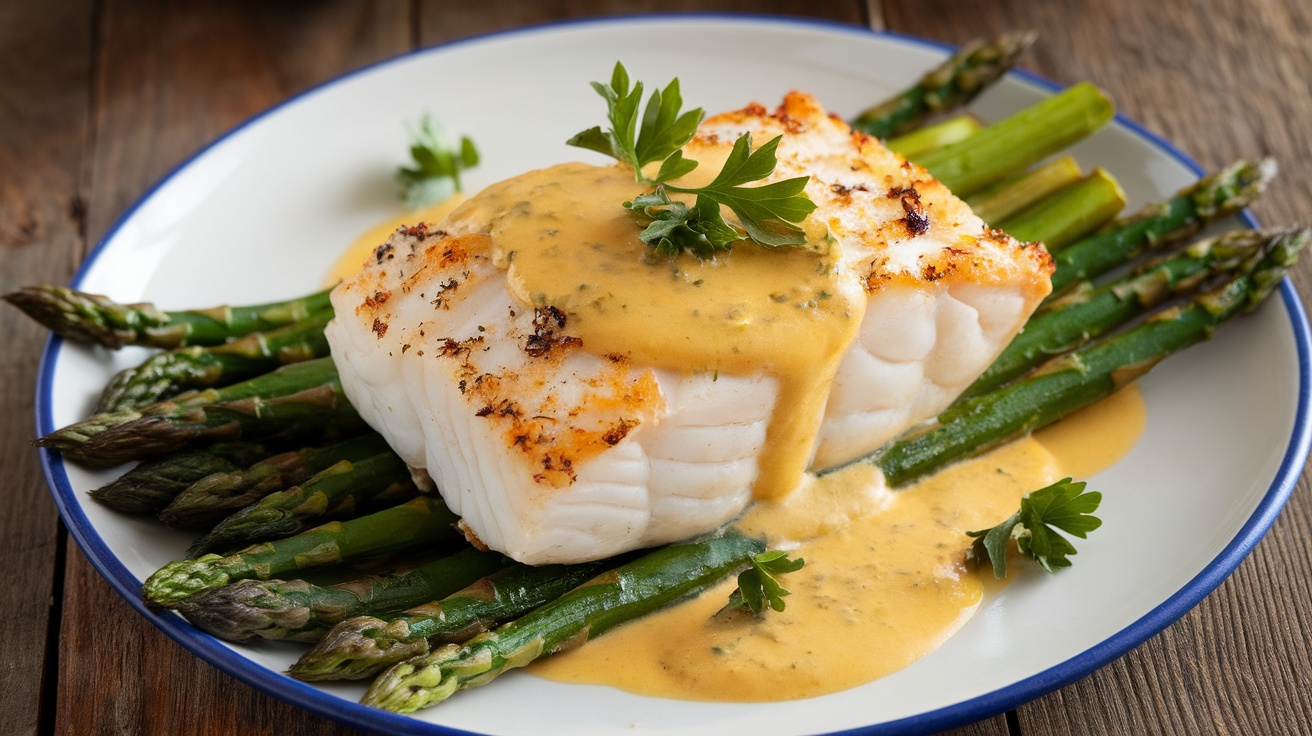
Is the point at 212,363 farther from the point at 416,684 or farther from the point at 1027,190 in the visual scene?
the point at 1027,190

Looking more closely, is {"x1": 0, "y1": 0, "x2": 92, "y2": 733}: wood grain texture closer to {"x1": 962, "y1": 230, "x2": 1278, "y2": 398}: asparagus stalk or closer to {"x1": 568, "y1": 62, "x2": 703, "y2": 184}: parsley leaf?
{"x1": 568, "y1": 62, "x2": 703, "y2": 184}: parsley leaf

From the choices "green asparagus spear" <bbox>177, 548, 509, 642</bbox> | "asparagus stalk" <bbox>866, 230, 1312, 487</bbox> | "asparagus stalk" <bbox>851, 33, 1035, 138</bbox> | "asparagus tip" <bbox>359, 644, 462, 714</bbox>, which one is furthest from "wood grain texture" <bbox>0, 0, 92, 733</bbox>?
"asparagus stalk" <bbox>851, 33, 1035, 138</bbox>

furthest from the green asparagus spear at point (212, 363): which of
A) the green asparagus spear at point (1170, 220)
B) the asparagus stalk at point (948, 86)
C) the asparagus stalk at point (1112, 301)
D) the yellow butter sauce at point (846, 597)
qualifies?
the green asparagus spear at point (1170, 220)

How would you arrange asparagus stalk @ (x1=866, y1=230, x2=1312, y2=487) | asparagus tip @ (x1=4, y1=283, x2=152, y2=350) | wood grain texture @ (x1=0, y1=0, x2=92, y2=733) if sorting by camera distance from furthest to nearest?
1. asparagus tip @ (x1=4, y1=283, x2=152, y2=350)
2. asparagus stalk @ (x1=866, y1=230, x2=1312, y2=487)
3. wood grain texture @ (x1=0, y1=0, x2=92, y2=733)

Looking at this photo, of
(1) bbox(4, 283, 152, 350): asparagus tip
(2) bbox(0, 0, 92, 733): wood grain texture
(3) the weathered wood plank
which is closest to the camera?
(2) bbox(0, 0, 92, 733): wood grain texture

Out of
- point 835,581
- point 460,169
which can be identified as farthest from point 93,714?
point 460,169

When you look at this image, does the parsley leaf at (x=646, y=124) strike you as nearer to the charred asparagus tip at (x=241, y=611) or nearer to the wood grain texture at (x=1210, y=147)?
the charred asparagus tip at (x=241, y=611)

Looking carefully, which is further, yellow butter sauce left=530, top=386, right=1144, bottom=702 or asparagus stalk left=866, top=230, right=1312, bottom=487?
asparagus stalk left=866, top=230, right=1312, bottom=487
